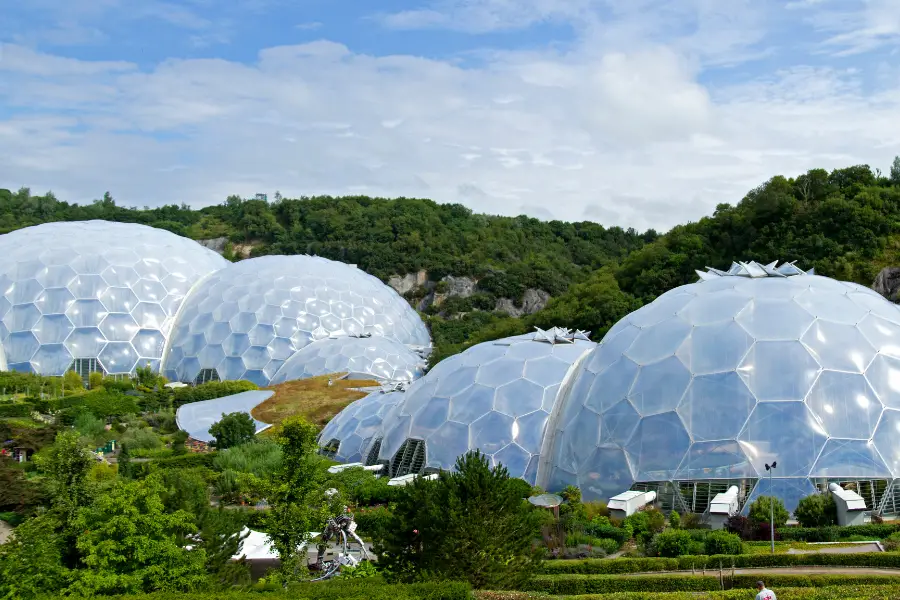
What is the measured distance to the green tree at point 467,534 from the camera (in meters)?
13.3

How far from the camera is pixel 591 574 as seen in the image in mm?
16125

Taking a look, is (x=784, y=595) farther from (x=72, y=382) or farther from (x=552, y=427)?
(x=72, y=382)

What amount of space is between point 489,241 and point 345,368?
43.2 m

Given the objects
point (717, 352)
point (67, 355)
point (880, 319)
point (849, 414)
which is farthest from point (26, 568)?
point (67, 355)

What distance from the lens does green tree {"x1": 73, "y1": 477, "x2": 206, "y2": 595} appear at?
521 inches

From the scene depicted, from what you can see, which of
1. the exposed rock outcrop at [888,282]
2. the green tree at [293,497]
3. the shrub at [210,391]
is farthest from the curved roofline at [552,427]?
the shrub at [210,391]

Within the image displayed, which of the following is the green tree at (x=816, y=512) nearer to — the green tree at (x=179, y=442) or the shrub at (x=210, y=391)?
the green tree at (x=179, y=442)

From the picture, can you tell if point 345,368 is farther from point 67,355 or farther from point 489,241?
point 489,241

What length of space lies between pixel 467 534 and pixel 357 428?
58.4 feet

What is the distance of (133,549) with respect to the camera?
44.7 ft

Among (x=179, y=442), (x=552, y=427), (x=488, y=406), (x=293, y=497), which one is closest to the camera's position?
(x=293, y=497)

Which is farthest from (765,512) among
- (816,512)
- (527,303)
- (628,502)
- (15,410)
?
(527,303)

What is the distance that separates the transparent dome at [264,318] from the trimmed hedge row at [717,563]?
33.8m

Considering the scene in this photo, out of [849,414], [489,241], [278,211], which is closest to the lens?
[849,414]
